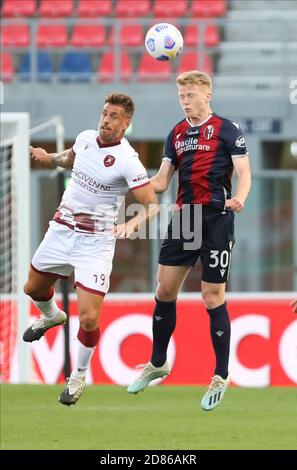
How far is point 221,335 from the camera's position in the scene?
10062 millimetres

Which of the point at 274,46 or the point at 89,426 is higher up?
the point at 274,46

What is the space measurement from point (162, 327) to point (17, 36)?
37.6 feet

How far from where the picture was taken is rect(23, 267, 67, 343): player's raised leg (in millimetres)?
10234

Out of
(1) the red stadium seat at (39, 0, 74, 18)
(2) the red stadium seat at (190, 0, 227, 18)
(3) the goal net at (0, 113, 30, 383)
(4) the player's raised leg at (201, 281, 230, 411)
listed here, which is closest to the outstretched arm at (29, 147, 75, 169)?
(4) the player's raised leg at (201, 281, 230, 411)

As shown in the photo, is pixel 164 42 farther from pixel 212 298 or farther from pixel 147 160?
pixel 147 160

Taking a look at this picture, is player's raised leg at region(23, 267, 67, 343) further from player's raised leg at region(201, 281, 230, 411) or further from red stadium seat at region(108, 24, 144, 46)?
red stadium seat at region(108, 24, 144, 46)

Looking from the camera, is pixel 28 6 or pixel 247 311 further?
pixel 28 6

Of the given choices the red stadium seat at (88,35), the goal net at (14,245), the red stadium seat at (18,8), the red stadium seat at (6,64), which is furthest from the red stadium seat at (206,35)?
the goal net at (14,245)

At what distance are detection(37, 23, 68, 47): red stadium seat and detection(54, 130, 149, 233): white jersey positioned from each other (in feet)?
38.5

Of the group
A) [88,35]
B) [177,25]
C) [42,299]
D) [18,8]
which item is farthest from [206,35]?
[42,299]

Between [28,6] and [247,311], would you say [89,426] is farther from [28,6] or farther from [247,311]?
[28,6]
